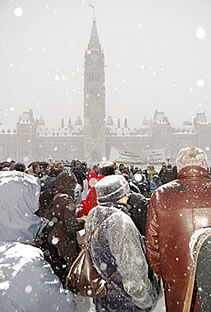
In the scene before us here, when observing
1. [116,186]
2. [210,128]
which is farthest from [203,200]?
[210,128]

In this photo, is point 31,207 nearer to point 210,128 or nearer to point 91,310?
point 91,310

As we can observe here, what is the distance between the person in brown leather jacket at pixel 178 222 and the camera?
181 cm

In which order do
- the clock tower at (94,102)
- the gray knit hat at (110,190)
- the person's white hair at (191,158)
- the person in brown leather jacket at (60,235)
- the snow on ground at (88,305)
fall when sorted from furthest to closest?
the clock tower at (94,102) < the snow on ground at (88,305) < the person in brown leather jacket at (60,235) < the gray knit hat at (110,190) < the person's white hair at (191,158)

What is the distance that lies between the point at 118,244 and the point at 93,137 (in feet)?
176

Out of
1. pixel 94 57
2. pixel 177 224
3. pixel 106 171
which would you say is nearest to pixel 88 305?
pixel 106 171

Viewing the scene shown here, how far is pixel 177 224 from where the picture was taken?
185 centimetres

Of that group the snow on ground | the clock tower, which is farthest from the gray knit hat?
the clock tower

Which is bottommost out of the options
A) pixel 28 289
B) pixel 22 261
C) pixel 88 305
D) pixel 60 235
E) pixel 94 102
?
pixel 88 305

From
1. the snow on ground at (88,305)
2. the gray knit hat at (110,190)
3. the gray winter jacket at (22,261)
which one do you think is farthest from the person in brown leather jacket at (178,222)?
the snow on ground at (88,305)

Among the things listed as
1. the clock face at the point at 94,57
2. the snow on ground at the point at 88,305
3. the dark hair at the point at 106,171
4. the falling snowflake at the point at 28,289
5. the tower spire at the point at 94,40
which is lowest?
the snow on ground at the point at 88,305

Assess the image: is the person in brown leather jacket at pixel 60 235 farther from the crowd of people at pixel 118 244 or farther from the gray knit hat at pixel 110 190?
the gray knit hat at pixel 110 190

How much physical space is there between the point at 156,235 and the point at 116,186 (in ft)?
1.49

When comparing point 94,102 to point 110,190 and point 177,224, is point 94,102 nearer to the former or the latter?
point 110,190

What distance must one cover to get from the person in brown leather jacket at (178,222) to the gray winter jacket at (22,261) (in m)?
0.79
